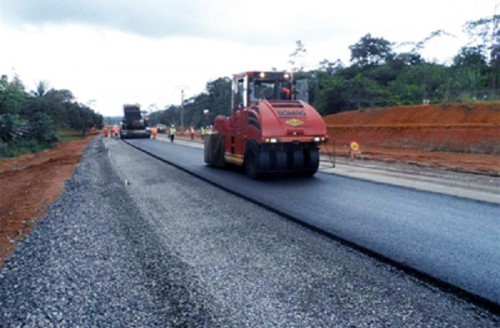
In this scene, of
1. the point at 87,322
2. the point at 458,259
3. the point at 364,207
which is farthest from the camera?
the point at 364,207

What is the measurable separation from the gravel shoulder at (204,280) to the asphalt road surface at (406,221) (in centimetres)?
40

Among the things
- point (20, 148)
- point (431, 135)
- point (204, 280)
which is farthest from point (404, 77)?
point (204, 280)

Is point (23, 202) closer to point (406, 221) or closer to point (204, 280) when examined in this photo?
point (204, 280)

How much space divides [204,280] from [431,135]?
74.0ft

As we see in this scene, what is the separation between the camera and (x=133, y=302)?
3852 mm

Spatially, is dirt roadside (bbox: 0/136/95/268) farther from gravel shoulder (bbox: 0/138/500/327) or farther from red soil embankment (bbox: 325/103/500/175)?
red soil embankment (bbox: 325/103/500/175)

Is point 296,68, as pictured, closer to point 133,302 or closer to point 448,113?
point 448,113

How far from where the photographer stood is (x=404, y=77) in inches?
1560

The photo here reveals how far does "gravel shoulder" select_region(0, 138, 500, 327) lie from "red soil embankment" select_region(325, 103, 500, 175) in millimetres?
10662

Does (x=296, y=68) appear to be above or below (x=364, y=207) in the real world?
above

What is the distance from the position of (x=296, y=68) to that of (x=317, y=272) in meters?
51.2

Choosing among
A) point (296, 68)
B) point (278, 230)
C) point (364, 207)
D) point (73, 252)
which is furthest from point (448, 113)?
point (296, 68)

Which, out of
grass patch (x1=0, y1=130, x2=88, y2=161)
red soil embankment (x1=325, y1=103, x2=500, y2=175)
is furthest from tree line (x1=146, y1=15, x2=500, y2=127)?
grass patch (x1=0, y1=130, x2=88, y2=161)

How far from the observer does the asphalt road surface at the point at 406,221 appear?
4633 mm
